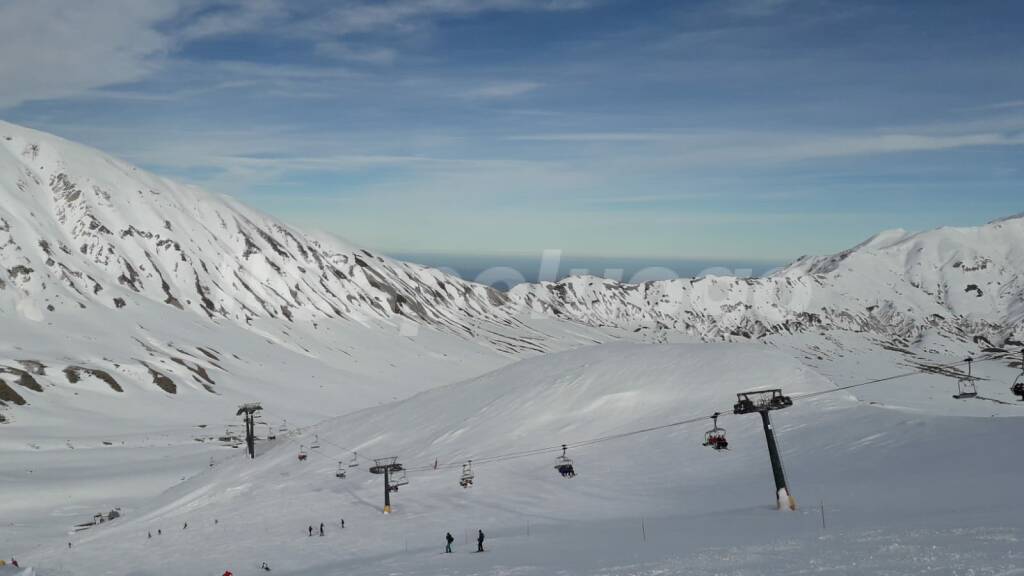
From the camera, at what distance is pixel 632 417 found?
62.2 meters

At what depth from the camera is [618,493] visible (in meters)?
45.2

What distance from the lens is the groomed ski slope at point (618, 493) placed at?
2598cm

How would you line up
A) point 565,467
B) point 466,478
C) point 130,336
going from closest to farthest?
point 565,467 < point 466,478 < point 130,336

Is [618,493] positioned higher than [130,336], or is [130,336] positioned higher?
[130,336]

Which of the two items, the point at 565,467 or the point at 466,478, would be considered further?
the point at 466,478

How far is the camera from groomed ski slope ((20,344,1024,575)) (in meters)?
26.0

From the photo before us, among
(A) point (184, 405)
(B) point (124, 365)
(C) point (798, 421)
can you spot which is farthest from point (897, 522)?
(B) point (124, 365)

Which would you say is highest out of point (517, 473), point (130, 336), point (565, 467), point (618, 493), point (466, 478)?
point (130, 336)

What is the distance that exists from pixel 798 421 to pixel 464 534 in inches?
1126

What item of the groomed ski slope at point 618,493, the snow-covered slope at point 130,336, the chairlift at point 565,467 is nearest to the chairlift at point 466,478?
the groomed ski slope at point 618,493

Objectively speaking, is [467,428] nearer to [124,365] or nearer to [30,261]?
[124,365]

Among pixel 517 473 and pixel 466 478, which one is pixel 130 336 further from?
pixel 517 473

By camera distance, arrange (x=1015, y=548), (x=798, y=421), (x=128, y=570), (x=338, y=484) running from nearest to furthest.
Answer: (x=1015, y=548) < (x=128, y=570) < (x=798, y=421) < (x=338, y=484)

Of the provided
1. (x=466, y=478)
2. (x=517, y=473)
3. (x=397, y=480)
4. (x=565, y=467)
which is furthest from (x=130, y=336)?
(x=565, y=467)
